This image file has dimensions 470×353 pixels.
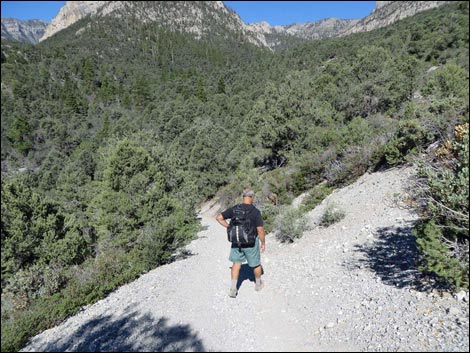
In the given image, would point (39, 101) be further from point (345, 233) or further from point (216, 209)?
point (345, 233)

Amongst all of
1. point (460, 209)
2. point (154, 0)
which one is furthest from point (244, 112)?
point (154, 0)

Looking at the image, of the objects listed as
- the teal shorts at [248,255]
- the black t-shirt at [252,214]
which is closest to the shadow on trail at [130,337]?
the teal shorts at [248,255]

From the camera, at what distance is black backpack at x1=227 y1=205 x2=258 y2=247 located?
5.30 metres

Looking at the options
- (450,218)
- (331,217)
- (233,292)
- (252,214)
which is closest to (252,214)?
(252,214)

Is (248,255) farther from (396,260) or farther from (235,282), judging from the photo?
(396,260)

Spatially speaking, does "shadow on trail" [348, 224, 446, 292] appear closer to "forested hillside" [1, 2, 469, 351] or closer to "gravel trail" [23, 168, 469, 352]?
"gravel trail" [23, 168, 469, 352]

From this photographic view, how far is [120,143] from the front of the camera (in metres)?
14.0

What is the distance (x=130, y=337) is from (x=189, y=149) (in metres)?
32.0

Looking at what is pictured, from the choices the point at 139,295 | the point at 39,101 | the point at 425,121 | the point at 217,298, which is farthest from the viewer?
the point at 39,101

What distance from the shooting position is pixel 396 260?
5.57m

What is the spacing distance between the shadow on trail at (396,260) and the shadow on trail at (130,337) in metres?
3.26

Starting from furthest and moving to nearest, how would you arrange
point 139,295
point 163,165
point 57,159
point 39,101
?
point 39,101, point 57,159, point 163,165, point 139,295

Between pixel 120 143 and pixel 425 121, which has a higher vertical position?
pixel 120 143

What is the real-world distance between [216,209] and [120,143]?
11.6m
